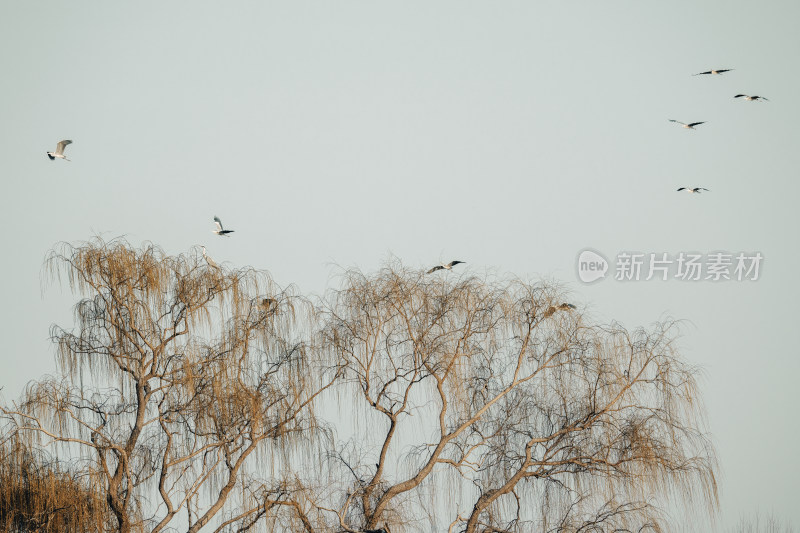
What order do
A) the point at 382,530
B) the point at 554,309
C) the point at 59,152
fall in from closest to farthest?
1. the point at 382,530
2. the point at 554,309
3. the point at 59,152

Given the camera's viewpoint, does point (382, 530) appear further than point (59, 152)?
No

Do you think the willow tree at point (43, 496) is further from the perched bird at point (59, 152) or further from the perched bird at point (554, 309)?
the perched bird at point (554, 309)

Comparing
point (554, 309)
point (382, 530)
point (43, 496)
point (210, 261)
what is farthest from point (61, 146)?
point (382, 530)

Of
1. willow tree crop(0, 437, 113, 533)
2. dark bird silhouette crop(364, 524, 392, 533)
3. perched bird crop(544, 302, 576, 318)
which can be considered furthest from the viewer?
perched bird crop(544, 302, 576, 318)

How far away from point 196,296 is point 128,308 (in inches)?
34.0

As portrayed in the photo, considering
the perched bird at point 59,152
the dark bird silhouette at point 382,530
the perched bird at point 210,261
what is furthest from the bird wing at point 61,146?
the dark bird silhouette at point 382,530

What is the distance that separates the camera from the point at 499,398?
17.4 meters

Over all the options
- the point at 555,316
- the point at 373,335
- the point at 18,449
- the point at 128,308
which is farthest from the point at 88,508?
the point at 555,316

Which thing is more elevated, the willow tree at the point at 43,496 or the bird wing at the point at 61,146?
the bird wing at the point at 61,146

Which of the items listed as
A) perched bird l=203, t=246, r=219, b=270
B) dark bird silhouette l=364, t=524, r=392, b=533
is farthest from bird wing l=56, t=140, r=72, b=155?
dark bird silhouette l=364, t=524, r=392, b=533

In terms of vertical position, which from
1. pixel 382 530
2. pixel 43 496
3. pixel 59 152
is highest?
pixel 59 152

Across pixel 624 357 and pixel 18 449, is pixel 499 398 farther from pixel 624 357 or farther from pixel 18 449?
pixel 18 449

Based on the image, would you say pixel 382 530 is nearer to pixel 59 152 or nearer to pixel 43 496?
pixel 43 496

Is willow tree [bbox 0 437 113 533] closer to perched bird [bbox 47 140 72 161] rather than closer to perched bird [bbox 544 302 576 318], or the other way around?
perched bird [bbox 47 140 72 161]
